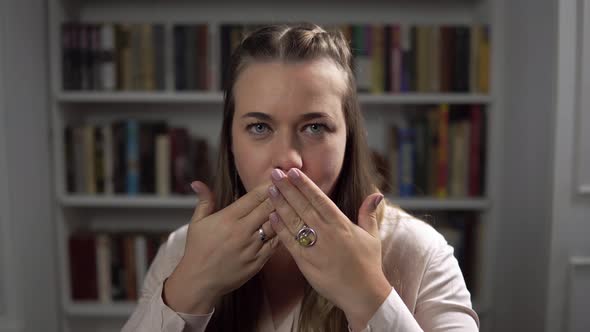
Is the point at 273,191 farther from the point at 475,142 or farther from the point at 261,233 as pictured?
the point at 475,142

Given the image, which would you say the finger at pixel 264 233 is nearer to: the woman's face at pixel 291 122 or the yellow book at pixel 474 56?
the woman's face at pixel 291 122

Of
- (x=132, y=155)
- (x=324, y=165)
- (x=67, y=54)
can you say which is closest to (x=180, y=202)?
(x=132, y=155)

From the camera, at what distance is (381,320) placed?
0.83 metres

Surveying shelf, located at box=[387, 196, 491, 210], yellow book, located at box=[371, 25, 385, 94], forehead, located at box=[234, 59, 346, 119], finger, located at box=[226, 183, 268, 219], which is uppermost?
yellow book, located at box=[371, 25, 385, 94]

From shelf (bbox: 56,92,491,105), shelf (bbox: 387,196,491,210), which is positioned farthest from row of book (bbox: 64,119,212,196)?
shelf (bbox: 387,196,491,210)

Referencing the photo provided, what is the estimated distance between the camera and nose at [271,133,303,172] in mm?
958

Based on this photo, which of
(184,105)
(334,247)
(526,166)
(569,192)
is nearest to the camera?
(334,247)

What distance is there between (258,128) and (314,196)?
7.6 inches

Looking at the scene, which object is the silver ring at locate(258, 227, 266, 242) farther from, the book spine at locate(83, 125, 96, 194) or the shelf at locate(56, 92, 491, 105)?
the book spine at locate(83, 125, 96, 194)

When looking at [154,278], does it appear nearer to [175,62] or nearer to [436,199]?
[175,62]

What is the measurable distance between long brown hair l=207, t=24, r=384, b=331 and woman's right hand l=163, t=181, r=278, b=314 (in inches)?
6.8

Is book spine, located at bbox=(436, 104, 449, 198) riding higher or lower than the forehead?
lower

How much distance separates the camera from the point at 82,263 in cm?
221

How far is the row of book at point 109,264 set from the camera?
7.23 ft
